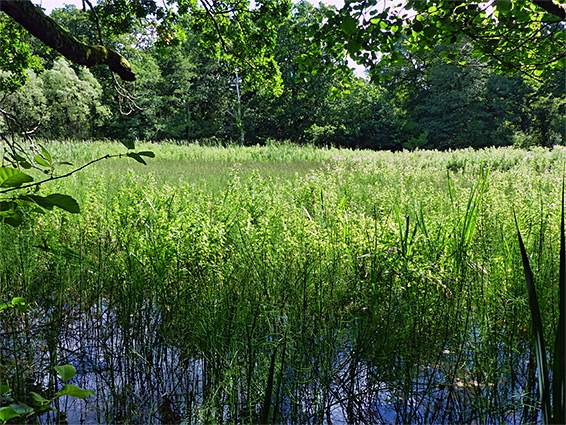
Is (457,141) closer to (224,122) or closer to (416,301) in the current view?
(224,122)

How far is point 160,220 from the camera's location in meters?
3.62

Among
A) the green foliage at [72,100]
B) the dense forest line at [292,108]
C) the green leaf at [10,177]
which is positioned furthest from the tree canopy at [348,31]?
the green foliage at [72,100]

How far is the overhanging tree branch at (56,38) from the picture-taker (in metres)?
1.88

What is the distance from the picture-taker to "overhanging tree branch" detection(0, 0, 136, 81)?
188 centimetres

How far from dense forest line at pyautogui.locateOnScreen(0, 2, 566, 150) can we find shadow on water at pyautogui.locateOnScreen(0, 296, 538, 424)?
986 inches

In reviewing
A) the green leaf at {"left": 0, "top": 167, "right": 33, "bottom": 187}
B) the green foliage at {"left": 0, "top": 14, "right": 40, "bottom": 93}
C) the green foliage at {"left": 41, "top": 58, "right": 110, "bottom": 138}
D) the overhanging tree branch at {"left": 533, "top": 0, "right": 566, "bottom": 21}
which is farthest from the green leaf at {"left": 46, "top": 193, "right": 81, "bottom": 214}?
the green foliage at {"left": 41, "top": 58, "right": 110, "bottom": 138}

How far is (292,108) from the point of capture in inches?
1241

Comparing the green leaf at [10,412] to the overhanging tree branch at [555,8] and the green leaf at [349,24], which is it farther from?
the overhanging tree branch at [555,8]

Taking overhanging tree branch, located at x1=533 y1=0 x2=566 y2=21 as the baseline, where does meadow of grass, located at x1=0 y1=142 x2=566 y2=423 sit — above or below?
below

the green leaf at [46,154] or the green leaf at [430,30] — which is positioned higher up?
the green leaf at [430,30]

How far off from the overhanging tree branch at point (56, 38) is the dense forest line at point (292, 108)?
24192 mm

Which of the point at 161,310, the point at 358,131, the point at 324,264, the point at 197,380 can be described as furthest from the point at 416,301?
the point at 358,131

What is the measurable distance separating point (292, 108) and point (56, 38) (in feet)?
99.8

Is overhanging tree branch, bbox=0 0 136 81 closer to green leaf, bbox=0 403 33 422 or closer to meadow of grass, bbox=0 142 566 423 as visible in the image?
meadow of grass, bbox=0 142 566 423
